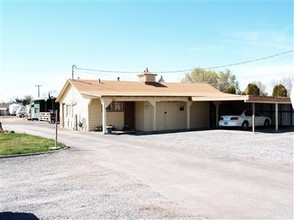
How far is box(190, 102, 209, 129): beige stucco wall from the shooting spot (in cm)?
3033

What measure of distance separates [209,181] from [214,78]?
6569cm

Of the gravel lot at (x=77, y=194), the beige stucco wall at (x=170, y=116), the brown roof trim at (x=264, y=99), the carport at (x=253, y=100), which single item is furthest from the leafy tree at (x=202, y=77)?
the gravel lot at (x=77, y=194)

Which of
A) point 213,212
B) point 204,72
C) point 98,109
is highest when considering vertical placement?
point 204,72

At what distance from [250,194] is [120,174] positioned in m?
3.89

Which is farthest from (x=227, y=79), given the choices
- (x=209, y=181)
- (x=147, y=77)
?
(x=209, y=181)

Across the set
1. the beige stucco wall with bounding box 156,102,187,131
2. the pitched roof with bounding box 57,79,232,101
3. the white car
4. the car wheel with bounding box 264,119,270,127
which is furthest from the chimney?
the car wheel with bounding box 264,119,270,127

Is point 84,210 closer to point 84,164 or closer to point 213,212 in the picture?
point 213,212

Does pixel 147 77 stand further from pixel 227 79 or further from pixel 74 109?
pixel 227 79

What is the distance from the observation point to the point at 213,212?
6930 millimetres

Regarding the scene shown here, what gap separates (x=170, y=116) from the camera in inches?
1118

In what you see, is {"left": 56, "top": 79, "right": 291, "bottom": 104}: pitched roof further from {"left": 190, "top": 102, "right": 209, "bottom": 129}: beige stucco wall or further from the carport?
{"left": 190, "top": 102, "right": 209, "bottom": 129}: beige stucco wall

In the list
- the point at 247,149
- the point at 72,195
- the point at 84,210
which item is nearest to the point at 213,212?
the point at 84,210

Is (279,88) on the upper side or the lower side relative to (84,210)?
upper

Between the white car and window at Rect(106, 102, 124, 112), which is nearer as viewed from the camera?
window at Rect(106, 102, 124, 112)
